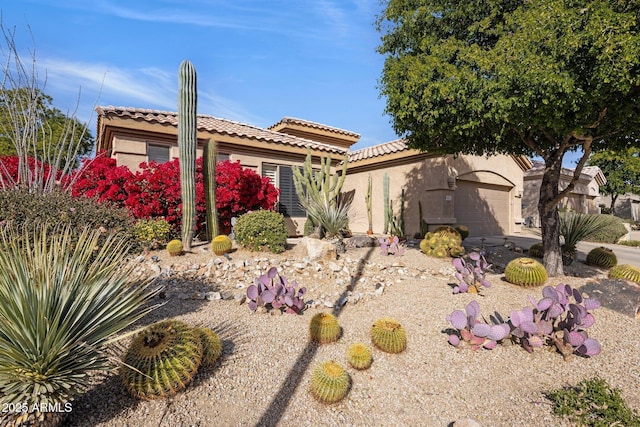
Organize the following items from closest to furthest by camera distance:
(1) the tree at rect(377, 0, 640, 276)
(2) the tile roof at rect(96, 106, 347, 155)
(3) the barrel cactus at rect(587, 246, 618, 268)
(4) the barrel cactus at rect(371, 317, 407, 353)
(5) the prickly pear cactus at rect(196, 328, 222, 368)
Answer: (5) the prickly pear cactus at rect(196, 328, 222, 368), (4) the barrel cactus at rect(371, 317, 407, 353), (1) the tree at rect(377, 0, 640, 276), (3) the barrel cactus at rect(587, 246, 618, 268), (2) the tile roof at rect(96, 106, 347, 155)

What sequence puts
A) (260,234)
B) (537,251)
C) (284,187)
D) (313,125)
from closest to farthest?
1. (260,234)
2. (537,251)
3. (284,187)
4. (313,125)

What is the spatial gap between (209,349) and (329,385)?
4.18 feet

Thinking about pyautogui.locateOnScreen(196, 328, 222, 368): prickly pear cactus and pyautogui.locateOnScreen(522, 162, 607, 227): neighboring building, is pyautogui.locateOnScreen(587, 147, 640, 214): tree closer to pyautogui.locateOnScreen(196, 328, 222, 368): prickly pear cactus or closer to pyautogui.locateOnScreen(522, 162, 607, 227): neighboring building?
pyautogui.locateOnScreen(522, 162, 607, 227): neighboring building

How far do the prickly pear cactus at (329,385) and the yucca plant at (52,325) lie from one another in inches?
68.2

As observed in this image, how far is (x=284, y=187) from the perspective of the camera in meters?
11.7

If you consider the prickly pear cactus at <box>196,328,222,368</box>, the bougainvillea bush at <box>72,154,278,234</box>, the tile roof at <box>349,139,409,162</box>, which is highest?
the tile roof at <box>349,139,409,162</box>

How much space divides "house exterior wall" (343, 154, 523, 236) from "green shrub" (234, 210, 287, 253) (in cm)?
723

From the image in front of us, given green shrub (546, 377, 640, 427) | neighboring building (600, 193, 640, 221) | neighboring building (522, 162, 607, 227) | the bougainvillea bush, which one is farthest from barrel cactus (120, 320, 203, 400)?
neighboring building (600, 193, 640, 221)

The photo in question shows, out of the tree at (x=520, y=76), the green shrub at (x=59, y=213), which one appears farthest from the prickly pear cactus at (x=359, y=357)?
the tree at (x=520, y=76)

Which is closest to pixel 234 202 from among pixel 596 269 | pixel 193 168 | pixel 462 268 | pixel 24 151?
pixel 193 168

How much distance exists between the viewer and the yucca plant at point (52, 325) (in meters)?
1.99

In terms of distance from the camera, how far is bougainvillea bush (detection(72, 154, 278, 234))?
7.91 meters

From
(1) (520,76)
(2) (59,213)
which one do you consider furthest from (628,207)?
(2) (59,213)

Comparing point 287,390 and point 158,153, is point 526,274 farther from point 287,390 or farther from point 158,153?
point 158,153
